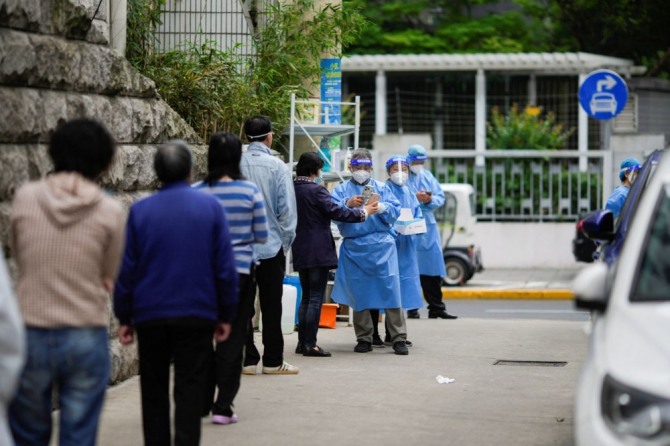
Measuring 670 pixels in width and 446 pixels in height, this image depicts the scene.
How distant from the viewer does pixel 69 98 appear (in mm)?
8523

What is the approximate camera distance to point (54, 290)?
545 centimetres

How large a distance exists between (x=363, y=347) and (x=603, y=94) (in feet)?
24.9

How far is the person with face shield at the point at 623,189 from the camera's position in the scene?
1376 centimetres

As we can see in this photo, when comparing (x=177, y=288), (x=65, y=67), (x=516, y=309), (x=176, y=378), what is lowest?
(x=516, y=309)

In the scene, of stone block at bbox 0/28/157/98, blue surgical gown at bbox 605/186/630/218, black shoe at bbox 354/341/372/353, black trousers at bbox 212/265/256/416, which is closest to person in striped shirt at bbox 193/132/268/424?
black trousers at bbox 212/265/256/416

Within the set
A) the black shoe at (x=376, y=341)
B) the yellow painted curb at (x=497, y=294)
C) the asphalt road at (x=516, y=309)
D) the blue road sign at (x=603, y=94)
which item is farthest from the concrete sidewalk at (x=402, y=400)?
the yellow painted curb at (x=497, y=294)

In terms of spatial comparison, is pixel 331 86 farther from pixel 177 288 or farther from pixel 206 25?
pixel 177 288

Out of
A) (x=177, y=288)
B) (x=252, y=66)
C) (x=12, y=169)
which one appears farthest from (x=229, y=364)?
(x=252, y=66)

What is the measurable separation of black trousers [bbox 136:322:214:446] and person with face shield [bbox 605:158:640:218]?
7.71m

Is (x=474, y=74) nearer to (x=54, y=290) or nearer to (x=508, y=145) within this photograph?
(x=508, y=145)

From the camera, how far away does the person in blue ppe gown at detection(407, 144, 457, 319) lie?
1474 centimetres

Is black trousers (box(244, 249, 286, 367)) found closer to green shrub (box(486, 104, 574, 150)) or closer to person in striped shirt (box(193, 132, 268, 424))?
person in striped shirt (box(193, 132, 268, 424))

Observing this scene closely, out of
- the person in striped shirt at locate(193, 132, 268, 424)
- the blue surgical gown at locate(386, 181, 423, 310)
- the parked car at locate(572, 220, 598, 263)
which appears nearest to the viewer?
the person in striped shirt at locate(193, 132, 268, 424)

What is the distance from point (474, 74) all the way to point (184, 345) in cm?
2233
